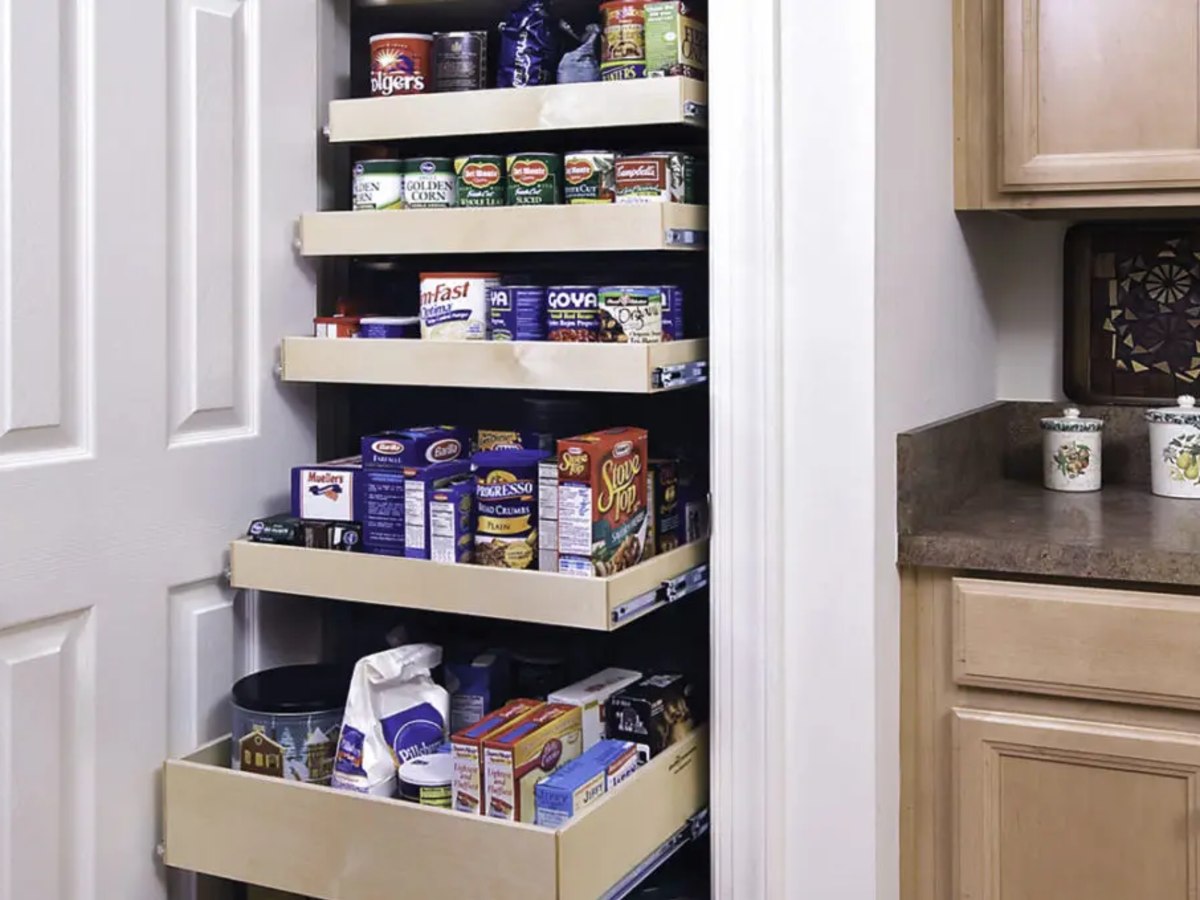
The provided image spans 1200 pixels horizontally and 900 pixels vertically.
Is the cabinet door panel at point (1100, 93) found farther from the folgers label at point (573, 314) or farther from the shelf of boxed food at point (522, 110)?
the folgers label at point (573, 314)

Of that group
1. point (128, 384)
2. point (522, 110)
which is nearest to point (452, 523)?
point (128, 384)

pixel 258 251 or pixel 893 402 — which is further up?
pixel 258 251

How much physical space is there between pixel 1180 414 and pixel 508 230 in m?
1.07

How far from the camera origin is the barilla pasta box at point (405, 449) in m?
1.64

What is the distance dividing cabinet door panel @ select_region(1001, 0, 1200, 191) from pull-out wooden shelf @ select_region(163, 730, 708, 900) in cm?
99

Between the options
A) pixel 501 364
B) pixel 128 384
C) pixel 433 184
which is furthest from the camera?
pixel 433 184

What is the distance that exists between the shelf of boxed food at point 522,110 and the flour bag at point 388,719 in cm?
66

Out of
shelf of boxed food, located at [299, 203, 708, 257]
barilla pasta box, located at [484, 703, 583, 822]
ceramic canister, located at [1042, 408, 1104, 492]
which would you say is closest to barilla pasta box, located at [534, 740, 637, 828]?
barilla pasta box, located at [484, 703, 583, 822]

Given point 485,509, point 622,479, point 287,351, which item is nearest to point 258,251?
point 287,351

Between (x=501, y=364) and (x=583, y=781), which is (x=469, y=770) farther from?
(x=501, y=364)

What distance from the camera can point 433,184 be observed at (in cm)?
173

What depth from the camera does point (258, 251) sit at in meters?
1.72

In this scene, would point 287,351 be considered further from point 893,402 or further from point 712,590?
point 893,402

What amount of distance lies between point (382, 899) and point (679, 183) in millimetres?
883
